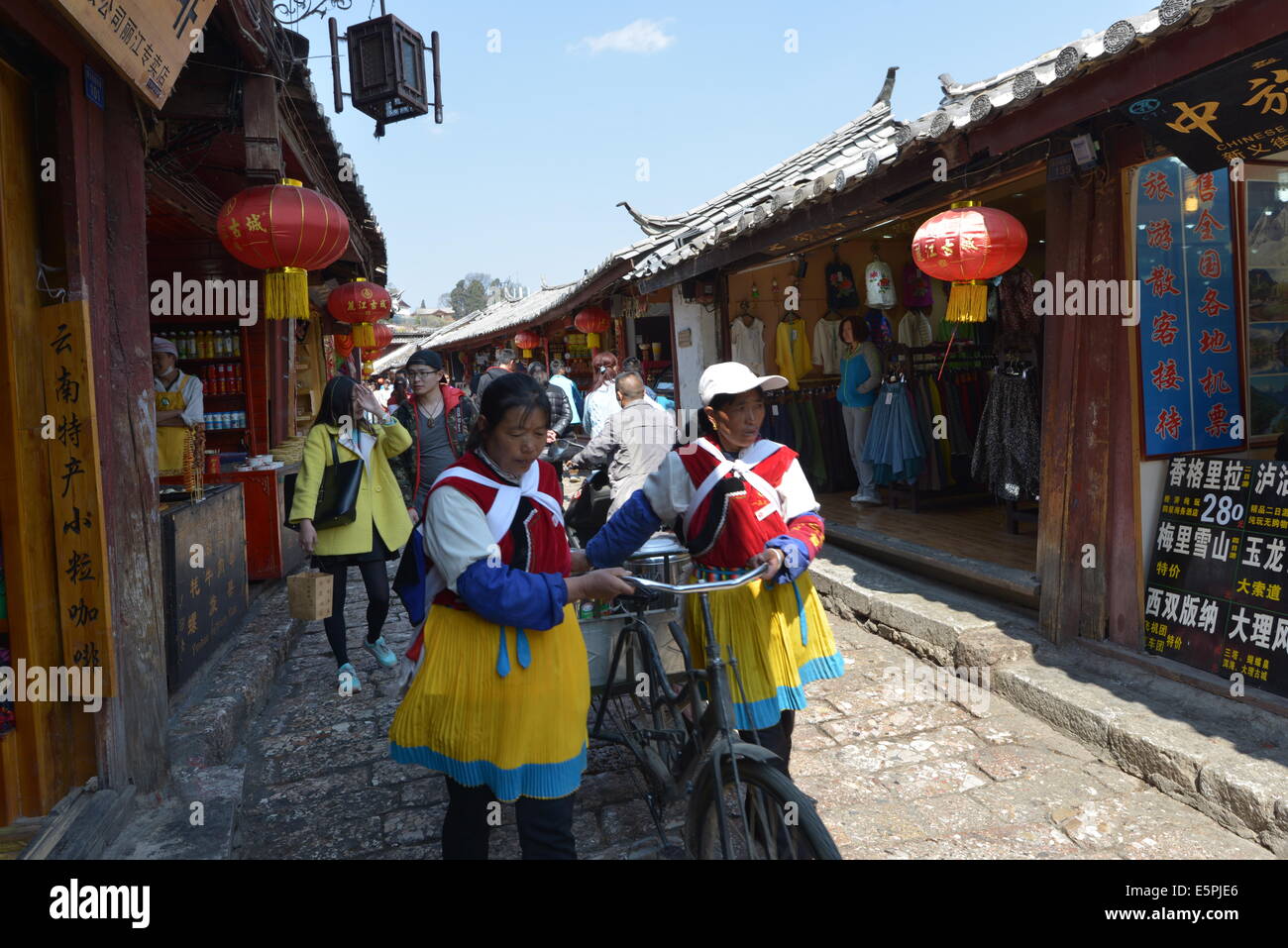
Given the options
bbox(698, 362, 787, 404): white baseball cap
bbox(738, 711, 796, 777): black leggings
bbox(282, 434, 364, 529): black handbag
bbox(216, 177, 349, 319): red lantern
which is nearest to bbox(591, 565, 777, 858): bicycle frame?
bbox(738, 711, 796, 777): black leggings

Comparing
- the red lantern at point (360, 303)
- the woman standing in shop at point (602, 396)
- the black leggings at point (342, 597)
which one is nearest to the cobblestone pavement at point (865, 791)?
the black leggings at point (342, 597)

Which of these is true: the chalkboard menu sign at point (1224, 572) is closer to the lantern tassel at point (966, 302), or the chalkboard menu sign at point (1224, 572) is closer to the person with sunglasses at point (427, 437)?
the lantern tassel at point (966, 302)

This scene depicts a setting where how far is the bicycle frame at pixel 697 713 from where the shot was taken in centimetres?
257

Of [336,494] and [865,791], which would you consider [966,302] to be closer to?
→ [865,791]

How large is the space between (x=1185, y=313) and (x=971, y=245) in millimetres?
1222

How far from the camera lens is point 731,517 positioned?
3070mm

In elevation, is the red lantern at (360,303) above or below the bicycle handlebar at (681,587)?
above

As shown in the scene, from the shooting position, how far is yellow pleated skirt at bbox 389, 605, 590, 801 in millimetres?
2445

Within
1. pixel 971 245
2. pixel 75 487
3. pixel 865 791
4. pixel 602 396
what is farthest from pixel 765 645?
pixel 602 396

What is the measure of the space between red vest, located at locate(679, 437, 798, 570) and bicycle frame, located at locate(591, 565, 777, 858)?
7.1 inches

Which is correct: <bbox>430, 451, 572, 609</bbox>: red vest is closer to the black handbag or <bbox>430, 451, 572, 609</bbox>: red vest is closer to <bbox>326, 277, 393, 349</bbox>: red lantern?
the black handbag

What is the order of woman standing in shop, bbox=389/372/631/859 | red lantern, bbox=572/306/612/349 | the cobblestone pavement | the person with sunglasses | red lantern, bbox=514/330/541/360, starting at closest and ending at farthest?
woman standing in shop, bbox=389/372/631/859 → the cobblestone pavement → the person with sunglasses → red lantern, bbox=572/306/612/349 → red lantern, bbox=514/330/541/360

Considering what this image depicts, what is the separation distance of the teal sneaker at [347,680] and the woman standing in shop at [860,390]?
5844 millimetres

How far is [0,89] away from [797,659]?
140 inches
